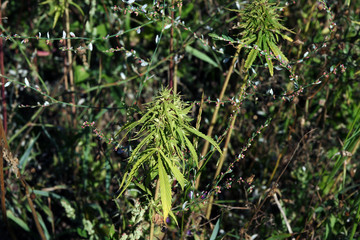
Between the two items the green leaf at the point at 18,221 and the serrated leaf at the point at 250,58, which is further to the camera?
the green leaf at the point at 18,221

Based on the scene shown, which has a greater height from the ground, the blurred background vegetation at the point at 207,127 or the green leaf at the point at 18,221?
the blurred background vegetation at the point at 207,127

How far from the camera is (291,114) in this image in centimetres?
197

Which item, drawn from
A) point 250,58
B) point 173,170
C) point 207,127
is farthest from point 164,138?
point 207,127

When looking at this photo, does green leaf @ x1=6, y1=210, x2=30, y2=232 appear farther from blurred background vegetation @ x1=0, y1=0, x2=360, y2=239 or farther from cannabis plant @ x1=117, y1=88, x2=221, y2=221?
cannabis plant @ x1=117, y1=88, x2=221, y2=221

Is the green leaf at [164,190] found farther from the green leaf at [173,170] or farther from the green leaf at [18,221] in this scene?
the green leaf at [18,221]

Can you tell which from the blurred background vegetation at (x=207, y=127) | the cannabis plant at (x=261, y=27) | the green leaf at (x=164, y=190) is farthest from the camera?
the blurred background vegetation at (x=207, y=127)

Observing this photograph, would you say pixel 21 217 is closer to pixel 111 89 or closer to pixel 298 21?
pixel 111 89

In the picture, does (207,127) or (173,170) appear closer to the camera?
(173,170)

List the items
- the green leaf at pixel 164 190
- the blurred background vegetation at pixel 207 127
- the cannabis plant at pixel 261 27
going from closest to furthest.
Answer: the green leaf at pixel 164 190, the cannabis plant at pixel 261 27, the blurred background vegetation at pixel 207 127

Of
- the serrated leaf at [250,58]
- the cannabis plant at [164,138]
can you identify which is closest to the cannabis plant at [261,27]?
the serrated leaf at [250,58]

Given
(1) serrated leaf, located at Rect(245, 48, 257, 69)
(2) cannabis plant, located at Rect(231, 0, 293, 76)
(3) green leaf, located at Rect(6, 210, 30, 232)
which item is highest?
(2) cannabis plant, located at Rect(231, 0, 293, 76)

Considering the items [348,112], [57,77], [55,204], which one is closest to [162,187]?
[55,204]

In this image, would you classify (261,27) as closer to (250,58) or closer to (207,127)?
(250,58)

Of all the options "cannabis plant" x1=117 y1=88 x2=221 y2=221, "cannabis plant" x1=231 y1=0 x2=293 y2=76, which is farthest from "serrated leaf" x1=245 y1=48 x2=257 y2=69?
"cannabis plant" x1=117 y1=88 x2=221 y2=221
